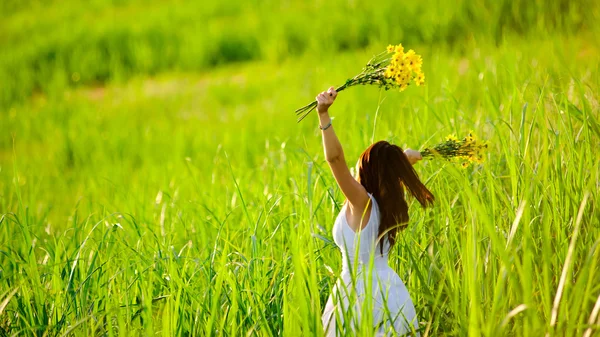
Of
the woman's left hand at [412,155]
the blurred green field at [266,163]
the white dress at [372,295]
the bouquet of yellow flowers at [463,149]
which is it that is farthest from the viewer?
the woman's left hand at [412,155]

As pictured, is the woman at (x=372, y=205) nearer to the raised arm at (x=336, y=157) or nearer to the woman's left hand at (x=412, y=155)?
the raised arm at (x=336, y=157)

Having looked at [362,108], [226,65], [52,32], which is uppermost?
[52,32]

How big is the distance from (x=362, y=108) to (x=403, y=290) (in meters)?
3.73

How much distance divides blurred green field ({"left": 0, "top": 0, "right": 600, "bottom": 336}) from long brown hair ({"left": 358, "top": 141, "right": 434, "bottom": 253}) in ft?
0.46

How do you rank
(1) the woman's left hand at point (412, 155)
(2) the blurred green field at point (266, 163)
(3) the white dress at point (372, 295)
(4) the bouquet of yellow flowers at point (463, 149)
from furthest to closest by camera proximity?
(1) the woman's left hand at point (412, 155), (4) the bouquet of yellow flowers at point (463, 149), (2) the blurred green field at point (266, 163), (3) the white dress at point (372, 295)

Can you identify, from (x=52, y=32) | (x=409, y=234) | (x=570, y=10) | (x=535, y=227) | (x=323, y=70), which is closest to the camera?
(x=535, y=227)

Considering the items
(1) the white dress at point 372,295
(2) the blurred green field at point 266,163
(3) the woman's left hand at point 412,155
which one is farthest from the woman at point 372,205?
(3) the woman's left hand at point 412,155

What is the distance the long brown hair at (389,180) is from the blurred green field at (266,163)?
0.46 ft

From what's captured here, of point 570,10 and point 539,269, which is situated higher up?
point 570,10

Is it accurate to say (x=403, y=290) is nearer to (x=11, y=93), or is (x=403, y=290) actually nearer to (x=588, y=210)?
(x=588, y=210)

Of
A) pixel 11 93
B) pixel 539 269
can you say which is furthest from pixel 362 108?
pixel 11 93

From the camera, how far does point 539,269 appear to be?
2.31 meters

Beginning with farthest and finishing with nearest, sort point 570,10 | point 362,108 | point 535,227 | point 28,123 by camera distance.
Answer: point 28,123 → point 570,10 → point 362,108 → point 535,227

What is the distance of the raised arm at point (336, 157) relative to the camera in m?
2.37
